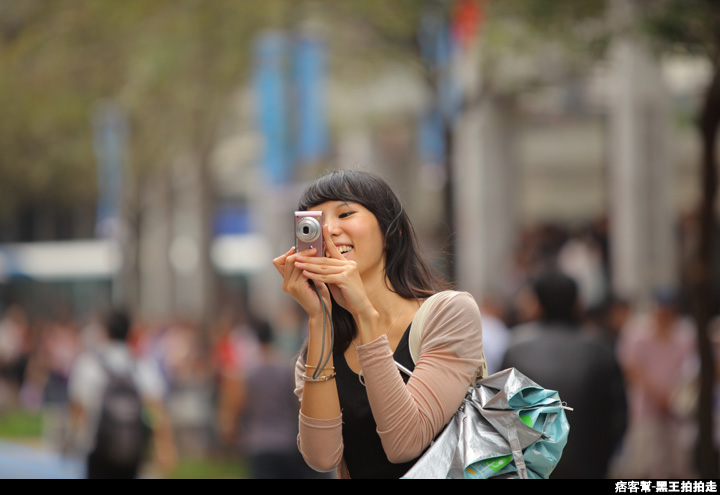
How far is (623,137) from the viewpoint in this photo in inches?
653

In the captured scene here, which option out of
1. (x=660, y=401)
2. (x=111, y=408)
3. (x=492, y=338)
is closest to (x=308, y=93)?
(x=492, y=338)

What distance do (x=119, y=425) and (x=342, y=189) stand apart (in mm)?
4806

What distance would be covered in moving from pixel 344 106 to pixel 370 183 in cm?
2211

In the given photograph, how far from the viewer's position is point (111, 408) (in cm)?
732

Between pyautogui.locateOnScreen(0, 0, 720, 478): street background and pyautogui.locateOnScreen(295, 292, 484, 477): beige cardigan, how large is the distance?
24.7 inches

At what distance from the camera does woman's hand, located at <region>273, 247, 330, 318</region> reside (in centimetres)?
279

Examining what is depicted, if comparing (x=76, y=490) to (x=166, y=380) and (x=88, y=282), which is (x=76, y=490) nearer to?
(x=166, y=380)

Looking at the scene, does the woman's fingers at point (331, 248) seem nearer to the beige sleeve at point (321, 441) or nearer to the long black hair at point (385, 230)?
the long black hair at point (385, 230)

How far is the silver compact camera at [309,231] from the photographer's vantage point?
108 inches

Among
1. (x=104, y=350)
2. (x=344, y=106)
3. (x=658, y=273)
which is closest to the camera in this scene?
(x=104, y=350)

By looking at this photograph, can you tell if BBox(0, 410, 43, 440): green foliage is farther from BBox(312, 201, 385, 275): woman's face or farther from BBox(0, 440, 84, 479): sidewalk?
BBox(312, 201, 385, 275): woman's face

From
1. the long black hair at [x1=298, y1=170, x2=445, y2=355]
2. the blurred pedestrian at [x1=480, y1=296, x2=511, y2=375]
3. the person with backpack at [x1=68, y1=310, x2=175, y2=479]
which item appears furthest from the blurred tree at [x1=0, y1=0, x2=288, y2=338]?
the long black hair at [x1=298, y1=170, x2=445, y2=355]

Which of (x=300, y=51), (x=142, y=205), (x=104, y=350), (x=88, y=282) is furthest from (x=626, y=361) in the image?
(x=88, y=282)

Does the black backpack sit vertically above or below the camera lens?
below
